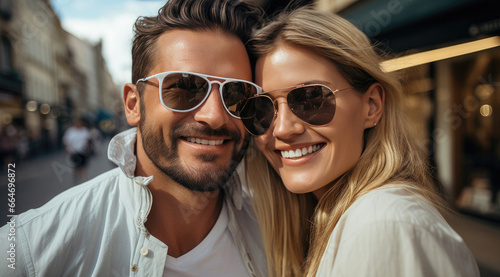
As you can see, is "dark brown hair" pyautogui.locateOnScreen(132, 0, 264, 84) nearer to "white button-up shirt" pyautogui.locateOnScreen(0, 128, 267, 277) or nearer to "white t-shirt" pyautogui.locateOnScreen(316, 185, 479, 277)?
"white button-up shirt" pyautogui.locateOnScreen(0, 128, 267, 277)

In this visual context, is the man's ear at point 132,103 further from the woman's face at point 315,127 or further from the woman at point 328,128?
the woman's face at point 315,127

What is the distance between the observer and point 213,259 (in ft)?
5.08

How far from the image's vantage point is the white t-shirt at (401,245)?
920 millimetres

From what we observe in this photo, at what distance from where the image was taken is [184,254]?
1522 millimetres

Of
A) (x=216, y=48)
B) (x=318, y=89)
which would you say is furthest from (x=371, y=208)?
(x=216, y=48)

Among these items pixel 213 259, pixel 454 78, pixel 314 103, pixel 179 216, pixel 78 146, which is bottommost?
pixel 213 259

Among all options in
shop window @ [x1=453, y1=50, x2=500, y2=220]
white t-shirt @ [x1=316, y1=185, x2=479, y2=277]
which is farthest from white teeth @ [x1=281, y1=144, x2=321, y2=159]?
shop window @ [x1=453, y1=50, x2=500, y2=220]

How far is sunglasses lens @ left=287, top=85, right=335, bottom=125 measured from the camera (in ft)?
4.59

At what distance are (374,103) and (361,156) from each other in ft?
1.00

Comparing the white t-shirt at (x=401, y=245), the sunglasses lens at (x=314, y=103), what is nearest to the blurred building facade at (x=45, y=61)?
the sunglasses lens at (x=314, y=103)

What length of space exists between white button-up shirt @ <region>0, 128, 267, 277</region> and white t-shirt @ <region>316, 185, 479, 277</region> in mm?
771

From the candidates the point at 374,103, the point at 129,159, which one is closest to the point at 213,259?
the point at 129,159

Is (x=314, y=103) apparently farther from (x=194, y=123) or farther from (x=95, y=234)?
(x=95, y=234)

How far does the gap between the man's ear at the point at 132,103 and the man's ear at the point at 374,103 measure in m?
1.30
